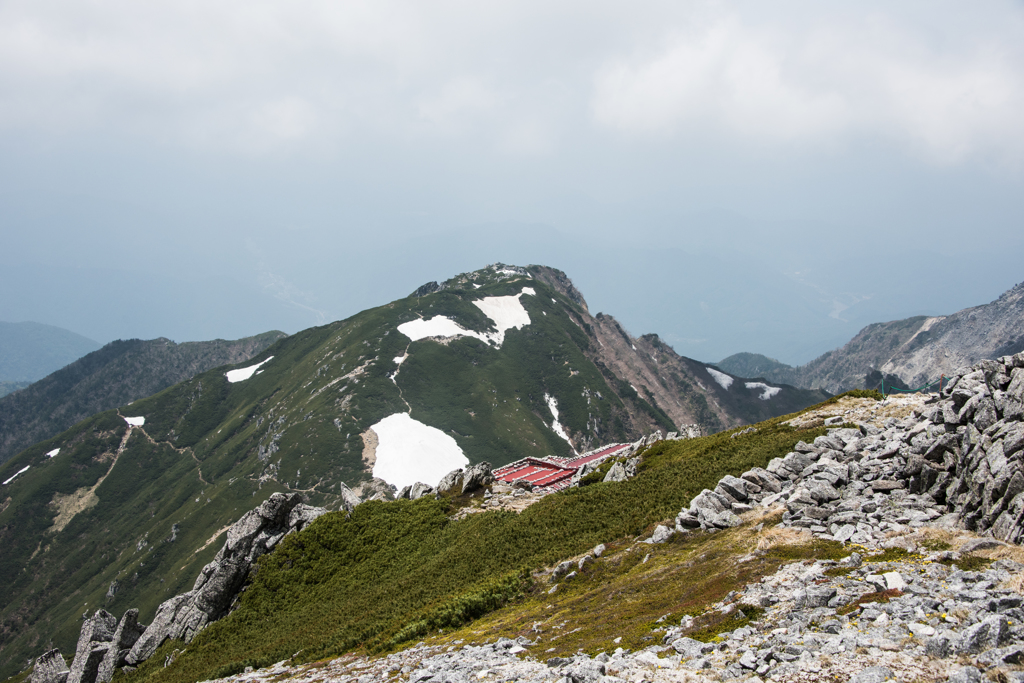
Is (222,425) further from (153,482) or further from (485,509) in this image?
(485,509)

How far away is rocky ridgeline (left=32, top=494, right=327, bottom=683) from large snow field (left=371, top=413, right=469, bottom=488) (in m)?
83.5

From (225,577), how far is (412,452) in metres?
103

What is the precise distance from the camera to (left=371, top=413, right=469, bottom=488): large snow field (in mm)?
132750

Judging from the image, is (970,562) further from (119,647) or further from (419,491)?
(119,647)

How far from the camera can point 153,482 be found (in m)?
179

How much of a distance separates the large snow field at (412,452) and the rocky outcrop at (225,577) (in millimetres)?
82248

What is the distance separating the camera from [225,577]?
39562 mm

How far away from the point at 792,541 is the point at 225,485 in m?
165

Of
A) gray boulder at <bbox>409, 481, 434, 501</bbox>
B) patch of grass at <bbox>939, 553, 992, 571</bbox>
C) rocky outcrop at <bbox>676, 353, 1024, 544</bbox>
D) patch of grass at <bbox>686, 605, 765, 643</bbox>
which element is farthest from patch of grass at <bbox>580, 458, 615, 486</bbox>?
patch of grass at <bbox>939, 553, 992, 571</bbox>

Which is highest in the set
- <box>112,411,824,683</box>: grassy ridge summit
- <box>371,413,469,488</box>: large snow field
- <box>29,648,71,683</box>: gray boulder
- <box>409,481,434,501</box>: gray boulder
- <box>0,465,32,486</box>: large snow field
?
<box>0,465,32,486</box>: large snow field

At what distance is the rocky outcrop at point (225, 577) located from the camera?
37688mm

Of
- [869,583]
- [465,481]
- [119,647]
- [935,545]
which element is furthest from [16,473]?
[935,545]

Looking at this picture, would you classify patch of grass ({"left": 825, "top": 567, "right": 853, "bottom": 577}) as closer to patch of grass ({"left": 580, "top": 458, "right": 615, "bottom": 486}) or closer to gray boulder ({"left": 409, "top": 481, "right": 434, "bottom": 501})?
patch of grass ({"left": 580, "top": 458, "right": 615, "bottom": 486})

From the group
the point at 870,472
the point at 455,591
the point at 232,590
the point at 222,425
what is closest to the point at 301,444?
the point at 222,425
